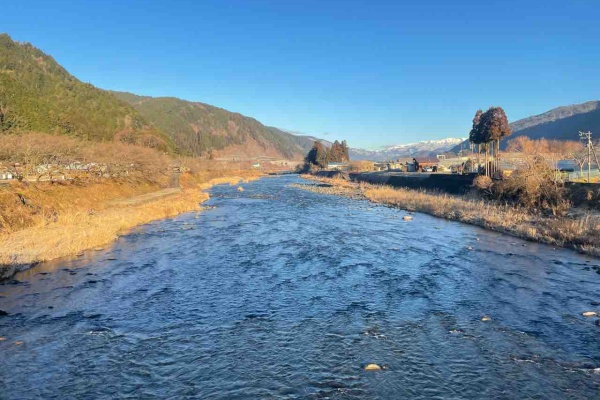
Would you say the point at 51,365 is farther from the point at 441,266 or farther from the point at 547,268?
the point at 547,268

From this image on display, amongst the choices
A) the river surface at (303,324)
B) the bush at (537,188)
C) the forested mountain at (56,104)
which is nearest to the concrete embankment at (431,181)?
the bush at (537,188)

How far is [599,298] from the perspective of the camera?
12992mm

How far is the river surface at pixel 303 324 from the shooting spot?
7977mm

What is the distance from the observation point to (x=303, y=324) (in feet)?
36.3

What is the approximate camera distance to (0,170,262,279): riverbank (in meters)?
17.6

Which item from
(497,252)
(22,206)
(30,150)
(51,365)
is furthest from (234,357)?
(30,150)

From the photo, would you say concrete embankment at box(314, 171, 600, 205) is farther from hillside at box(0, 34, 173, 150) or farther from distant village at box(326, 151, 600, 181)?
hillside at box(0, 34, 173, 150)

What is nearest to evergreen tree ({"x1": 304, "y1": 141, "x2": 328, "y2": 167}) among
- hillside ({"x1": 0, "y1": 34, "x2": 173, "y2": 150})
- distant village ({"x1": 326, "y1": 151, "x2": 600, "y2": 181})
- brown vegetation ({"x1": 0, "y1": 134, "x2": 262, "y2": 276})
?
distant village ({"x1": 326, "y1": 151, "x2": 600, "y2": 181})

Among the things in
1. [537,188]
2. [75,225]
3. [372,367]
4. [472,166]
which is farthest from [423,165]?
[372,367]

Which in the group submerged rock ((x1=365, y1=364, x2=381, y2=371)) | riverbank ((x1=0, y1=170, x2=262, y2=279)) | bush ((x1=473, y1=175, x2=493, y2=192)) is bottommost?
submerged rock ((x1=365, y1=364, x2=381, y2=371))

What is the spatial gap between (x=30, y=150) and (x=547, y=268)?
3705 cm

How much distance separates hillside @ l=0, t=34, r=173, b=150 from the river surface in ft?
170

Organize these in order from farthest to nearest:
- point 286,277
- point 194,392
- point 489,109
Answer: point 489,109 < point 286,277 < point 194,392

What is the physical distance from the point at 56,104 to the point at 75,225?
97.0m
